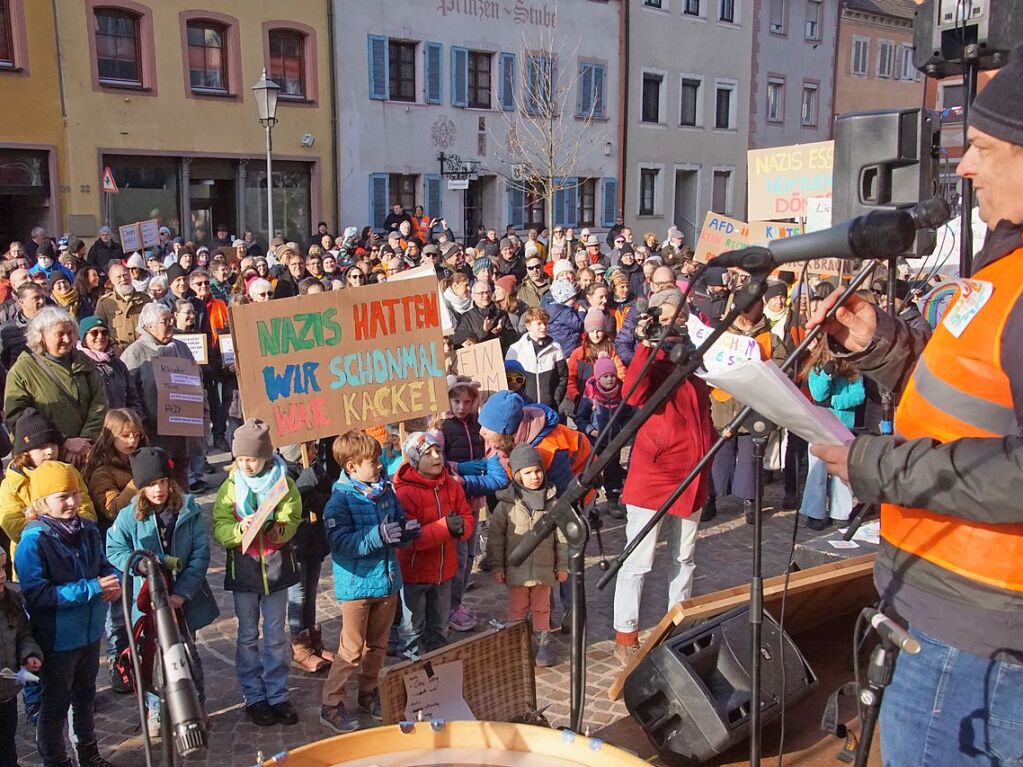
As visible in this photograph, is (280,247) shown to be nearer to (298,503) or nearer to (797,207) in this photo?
(797,207)

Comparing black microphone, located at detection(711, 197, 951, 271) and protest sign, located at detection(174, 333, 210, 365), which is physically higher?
black microphone, located at detection(711, 197, 951, 271)

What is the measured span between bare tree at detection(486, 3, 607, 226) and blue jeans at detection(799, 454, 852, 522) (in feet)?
64.7

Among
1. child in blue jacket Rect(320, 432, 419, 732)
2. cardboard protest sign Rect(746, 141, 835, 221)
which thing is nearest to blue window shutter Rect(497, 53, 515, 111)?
cardboard protest sign Rect(746, 141, 835, 221)

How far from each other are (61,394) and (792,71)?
36.5m

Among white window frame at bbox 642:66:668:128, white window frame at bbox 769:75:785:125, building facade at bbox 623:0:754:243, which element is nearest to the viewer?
building facade at bbox 623:0:754:243

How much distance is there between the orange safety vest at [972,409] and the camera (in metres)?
2.09

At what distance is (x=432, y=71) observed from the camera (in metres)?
26.4

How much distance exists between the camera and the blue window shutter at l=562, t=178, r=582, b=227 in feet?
99.9

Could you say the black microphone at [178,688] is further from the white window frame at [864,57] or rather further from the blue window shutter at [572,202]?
the white window frame at [864,57]

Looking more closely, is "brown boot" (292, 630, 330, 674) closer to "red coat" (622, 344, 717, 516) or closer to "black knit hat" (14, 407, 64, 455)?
"black knit hat" (14, 407, 64, 455)

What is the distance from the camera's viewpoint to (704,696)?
3.53 meters

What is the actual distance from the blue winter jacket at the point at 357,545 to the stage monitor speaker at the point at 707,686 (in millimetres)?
1664

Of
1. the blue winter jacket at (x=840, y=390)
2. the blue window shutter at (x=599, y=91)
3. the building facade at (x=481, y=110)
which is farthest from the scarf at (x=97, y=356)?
the blue window shutter at (x=599, y=91)

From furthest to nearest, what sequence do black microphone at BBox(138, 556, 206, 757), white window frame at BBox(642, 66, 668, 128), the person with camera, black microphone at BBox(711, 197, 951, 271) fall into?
1. white window frame at BBox(642, 66, 668, 128)
2. the person with camera
3. black microphone at BBox(711, 197, 951, 271)
4. black microphone at BBox(138, 556, 206, 757)
